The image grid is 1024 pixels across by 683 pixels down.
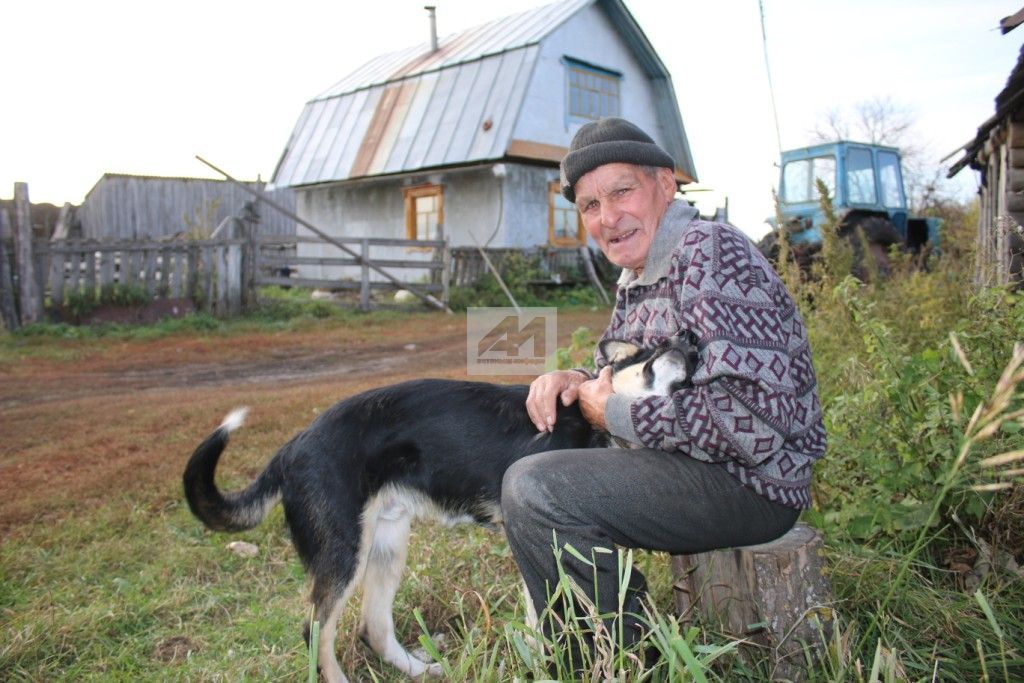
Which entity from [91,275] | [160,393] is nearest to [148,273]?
[91,275]

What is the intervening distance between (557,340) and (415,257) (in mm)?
7147

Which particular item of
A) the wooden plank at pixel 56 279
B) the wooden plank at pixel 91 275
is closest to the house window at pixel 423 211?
the wooden plank at pixel 91 275

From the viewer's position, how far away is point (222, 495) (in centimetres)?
254

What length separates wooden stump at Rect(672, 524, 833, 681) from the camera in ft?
7.02

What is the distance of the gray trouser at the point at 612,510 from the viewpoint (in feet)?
6.31

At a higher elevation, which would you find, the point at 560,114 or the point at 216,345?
the point at 560,114

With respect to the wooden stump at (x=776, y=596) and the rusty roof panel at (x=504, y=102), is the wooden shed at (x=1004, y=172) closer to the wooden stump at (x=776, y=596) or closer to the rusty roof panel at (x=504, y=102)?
the wooden stump at (x=776, y=596)

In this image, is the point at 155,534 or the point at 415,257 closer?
the point at 155,534

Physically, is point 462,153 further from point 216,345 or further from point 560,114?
point 216,345

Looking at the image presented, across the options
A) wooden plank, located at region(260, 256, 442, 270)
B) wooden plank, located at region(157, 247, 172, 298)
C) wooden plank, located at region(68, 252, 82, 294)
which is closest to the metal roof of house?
wooden plank, located at region(260, 256, 442, 270)

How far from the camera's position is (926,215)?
11453 mm

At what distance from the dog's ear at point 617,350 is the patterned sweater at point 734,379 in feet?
0.42

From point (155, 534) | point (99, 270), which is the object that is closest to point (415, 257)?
point (99, 270)

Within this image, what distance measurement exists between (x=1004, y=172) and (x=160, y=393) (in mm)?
7017
